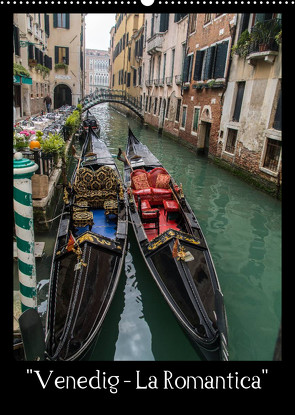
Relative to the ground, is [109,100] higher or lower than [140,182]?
higher

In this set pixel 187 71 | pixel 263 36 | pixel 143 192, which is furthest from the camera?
pixel 187 71

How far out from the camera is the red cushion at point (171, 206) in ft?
14.3

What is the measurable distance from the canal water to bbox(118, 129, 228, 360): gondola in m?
0.21

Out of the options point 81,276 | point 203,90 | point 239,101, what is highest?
point 203,90

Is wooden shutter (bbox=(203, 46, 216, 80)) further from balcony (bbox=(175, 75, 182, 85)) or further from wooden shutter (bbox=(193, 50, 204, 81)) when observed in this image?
balcony (bbox=(175, 75, 182, 85))

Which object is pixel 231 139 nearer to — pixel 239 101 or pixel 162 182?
pixel 239 101

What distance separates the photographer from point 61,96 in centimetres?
1644

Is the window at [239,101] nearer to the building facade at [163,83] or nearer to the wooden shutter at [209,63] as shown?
the wooden shutter at [209,63]

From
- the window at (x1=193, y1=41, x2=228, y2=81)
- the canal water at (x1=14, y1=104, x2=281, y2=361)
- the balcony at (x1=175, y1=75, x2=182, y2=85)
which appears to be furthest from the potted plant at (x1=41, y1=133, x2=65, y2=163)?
the balcony at (x1=175, y1=75, x2=182, y2=85)

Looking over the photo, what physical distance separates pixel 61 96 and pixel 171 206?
14.5 m

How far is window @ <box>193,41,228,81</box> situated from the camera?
655cm

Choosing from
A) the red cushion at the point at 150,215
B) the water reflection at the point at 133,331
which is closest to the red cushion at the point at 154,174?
the red cushion at the point at 150,215

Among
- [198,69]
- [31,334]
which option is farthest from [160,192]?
[198,69]
